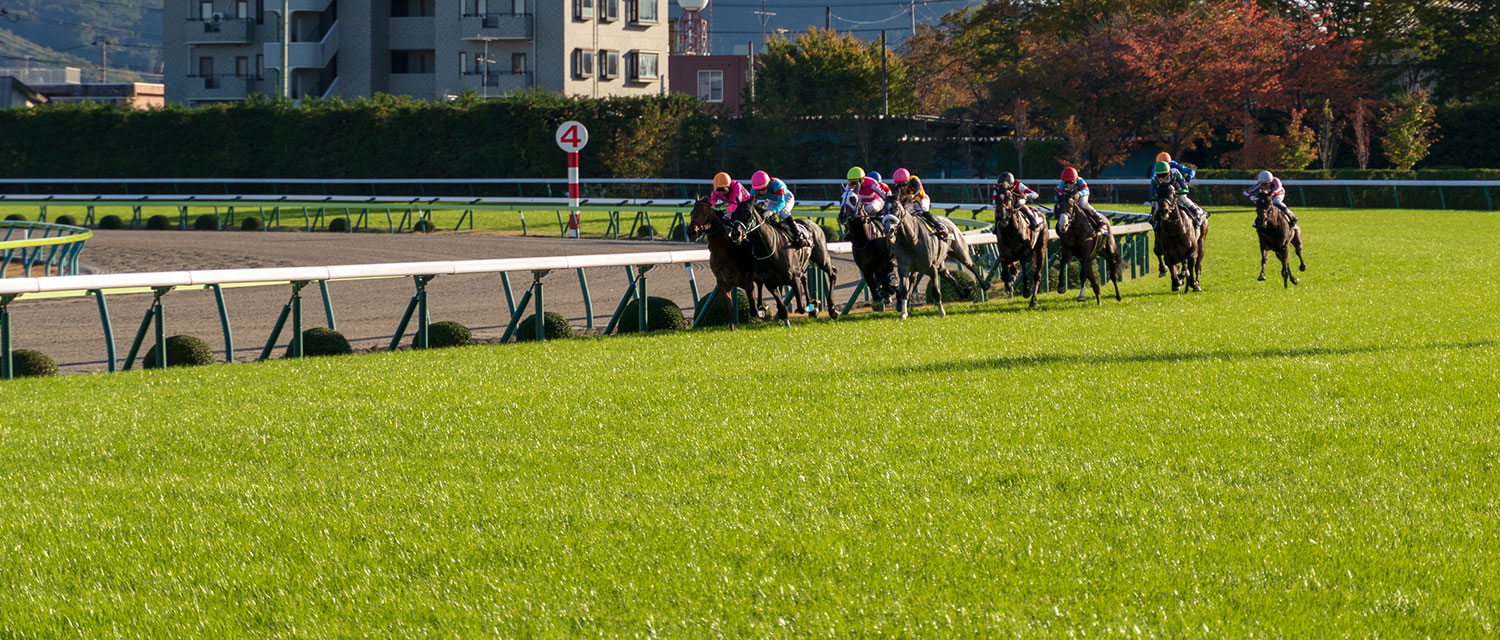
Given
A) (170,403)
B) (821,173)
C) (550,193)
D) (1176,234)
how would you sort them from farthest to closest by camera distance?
1. (821,173)
2. (550,193)
3. (1176,234)
4. (170,403)

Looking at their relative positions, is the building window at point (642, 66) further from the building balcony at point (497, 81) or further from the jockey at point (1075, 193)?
the jockey at point (1075, 193)

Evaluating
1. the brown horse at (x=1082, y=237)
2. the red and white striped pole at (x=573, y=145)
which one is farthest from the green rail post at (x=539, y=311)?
the red and white striped pole at (x=573, y=145)

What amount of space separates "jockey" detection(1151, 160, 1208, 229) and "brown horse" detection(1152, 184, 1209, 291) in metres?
0.04

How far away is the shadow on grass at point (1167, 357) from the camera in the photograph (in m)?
9.60

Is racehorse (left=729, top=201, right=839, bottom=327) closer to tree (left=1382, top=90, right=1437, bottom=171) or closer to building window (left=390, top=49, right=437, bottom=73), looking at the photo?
tree (left=1382, top=90, right=1437, bottom=171)

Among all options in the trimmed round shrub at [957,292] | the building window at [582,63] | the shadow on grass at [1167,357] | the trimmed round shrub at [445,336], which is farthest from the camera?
the building window at [582,63]

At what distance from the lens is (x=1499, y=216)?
30469 millimetres

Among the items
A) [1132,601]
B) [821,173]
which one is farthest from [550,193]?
[1132,601]

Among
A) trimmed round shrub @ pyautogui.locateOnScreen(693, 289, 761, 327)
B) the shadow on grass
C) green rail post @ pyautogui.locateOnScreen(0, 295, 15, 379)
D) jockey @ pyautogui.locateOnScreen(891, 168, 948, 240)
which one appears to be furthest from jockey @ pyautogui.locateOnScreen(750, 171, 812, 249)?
green rail post @ pyautogui.locateOnScreen(0, 295, 15, 379)

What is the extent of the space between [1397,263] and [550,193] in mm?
22955

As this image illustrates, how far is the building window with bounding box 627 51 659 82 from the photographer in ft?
189

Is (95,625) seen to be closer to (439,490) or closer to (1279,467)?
(439,490)

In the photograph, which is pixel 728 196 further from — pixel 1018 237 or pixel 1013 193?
pixel 1018 237

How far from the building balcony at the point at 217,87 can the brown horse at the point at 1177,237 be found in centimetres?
4924
